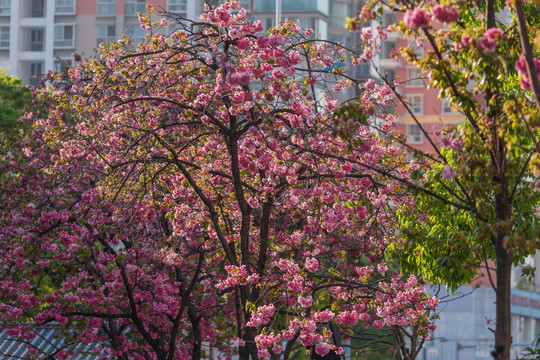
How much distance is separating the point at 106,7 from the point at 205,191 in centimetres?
5527

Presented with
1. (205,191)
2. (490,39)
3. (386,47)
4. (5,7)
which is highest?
(386,47)

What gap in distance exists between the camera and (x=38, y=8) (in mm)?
70688

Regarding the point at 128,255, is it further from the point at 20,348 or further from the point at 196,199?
the point at 20,348

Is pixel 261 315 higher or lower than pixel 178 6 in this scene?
lower

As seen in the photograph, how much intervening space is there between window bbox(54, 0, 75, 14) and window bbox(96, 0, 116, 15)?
2.12 metres

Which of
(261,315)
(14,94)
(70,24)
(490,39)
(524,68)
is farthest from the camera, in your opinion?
(70,24)

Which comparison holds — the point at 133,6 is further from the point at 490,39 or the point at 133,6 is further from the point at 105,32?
the point at 490,39

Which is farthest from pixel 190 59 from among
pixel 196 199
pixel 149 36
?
pixel 196 199

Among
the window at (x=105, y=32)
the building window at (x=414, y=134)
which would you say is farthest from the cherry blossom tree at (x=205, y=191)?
the building window at (x=414, y=134)

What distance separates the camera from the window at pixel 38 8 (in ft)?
231

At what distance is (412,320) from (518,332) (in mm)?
64173

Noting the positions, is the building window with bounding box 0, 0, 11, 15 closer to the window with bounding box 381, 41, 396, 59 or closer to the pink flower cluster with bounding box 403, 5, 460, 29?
the window with bounding box 381, 41, 396, 59

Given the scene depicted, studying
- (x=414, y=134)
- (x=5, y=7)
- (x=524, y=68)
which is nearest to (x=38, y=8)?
(x=5, y=7)

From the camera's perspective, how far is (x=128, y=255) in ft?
56.9
